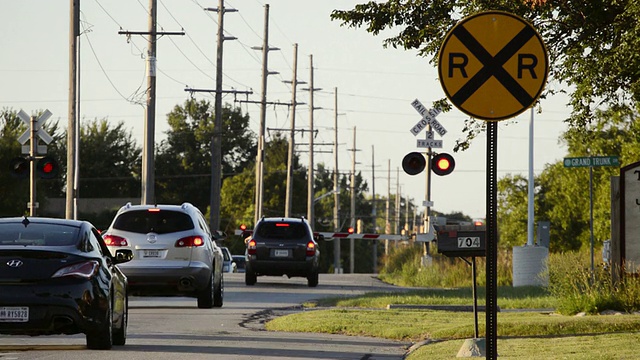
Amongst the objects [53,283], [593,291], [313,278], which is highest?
[53,283]

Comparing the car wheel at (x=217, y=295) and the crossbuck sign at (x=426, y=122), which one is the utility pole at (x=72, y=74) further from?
the car wheel at (x=217, y=295)

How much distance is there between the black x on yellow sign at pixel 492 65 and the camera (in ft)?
31.9

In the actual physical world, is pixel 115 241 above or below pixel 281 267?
above

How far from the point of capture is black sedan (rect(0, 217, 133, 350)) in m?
13.7

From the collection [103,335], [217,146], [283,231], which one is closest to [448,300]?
[283,231]

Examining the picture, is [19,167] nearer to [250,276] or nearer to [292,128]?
Result: [250,276]

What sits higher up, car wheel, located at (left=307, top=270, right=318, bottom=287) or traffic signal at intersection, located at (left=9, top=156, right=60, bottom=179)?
traffic signal at intersection, located at (left=9, top=156, right=60, bottom=179)

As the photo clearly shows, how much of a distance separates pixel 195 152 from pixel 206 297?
86.5m

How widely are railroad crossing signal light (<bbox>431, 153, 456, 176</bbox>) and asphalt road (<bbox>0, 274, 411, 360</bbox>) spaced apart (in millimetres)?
4313

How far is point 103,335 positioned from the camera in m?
14.5

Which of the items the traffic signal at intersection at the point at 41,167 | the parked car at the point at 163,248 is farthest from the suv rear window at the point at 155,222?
the traffic signal at intersection at the point at 41,167

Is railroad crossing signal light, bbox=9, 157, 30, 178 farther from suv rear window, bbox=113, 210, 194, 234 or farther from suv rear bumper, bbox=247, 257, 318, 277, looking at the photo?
suv rear window, bbox=113, 210, 194, 234

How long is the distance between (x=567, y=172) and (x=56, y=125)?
36397 mm

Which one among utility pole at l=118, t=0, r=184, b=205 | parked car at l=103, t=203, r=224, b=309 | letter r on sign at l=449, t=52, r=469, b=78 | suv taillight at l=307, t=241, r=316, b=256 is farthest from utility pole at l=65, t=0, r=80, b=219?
letter r on sign at l=449, t=52, r=469, b=78
